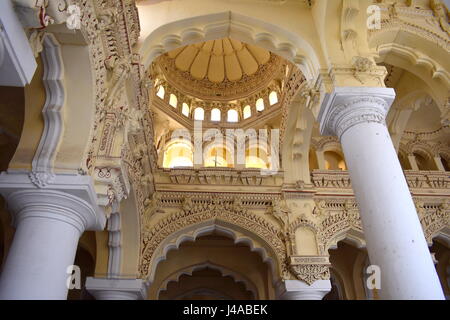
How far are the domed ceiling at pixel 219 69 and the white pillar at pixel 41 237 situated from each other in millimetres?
8623

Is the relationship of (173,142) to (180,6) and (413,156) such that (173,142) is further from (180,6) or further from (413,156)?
(413,156)

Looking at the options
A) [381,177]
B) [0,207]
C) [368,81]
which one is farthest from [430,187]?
[0,207]

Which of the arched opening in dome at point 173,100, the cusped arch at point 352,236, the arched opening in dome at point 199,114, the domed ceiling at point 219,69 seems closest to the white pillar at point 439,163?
the cusped arch at point 352,236

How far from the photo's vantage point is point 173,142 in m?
12.1

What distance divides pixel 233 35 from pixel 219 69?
6208 millimetres

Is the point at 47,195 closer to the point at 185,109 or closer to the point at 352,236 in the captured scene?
the point at 352,236

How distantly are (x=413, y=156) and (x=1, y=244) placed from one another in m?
11.6

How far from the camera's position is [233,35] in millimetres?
7695

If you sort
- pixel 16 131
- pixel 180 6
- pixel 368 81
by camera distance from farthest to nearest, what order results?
1. pixel 16 131
2. pixel 180 6
3. pixel 368 81

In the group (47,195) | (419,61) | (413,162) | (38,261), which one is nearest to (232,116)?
(413,162)

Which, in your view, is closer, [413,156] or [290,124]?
[290,124]

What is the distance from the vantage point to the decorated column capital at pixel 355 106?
559 centimetres

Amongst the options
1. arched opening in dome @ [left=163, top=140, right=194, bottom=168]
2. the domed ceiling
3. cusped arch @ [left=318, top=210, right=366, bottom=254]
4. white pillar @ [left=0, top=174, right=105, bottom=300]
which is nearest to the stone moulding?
white pillar @ [left=0, top=174, right=105, bottom=300]

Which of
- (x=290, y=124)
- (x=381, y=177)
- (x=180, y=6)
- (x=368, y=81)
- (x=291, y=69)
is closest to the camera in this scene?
(x=381, y=177)
